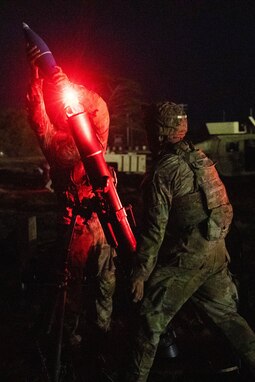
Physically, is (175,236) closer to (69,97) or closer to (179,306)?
(179,306)

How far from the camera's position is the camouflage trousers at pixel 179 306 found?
3750 millimetres

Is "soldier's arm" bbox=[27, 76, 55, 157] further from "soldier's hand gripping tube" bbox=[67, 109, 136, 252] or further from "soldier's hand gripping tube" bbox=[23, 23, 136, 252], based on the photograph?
"soldier's hand gripping tube" bbox=[67, 109, 136, 252]

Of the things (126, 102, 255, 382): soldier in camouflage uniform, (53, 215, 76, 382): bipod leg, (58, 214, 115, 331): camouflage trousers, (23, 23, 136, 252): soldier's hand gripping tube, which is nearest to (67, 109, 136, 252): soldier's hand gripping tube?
(23, 23, 136, 252): soldier's hand gripping tube

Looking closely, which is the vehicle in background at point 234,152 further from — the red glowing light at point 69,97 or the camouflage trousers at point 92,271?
the red glowing light at point 69,97

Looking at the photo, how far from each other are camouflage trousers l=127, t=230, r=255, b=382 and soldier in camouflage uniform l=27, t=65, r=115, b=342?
3.56ft

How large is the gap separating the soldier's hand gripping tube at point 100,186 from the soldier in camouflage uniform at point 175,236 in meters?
0.48

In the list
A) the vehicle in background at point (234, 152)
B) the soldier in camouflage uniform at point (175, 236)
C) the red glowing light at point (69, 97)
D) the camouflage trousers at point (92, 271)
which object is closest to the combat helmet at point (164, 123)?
the soldier in camouflage uniform at point (175, 236)

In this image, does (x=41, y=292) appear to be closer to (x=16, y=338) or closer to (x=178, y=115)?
(x=16, y=338)

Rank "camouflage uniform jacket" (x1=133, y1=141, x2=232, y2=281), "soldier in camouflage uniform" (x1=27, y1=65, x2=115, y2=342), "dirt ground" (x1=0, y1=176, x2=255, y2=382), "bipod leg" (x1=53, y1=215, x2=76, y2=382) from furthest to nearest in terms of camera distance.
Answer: "soldier in camouflage uniform" (x1=27, y1=65, x2=115, y2=342) < "dirt ground" (x1=0, y1=176, x2=255, y2=382) < "bipod leg" (x1=53, y1=215, x2=76, y2=382) < "camouflage uniform jacket" (x1=133, y1=141, x2=232, y2=281)

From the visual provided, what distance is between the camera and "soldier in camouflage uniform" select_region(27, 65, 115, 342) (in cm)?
469

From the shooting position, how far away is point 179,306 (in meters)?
3.82

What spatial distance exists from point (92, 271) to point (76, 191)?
0.94 metres

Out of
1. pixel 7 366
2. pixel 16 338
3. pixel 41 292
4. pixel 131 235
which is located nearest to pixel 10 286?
pixel 41 292

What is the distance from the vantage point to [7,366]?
484cm
